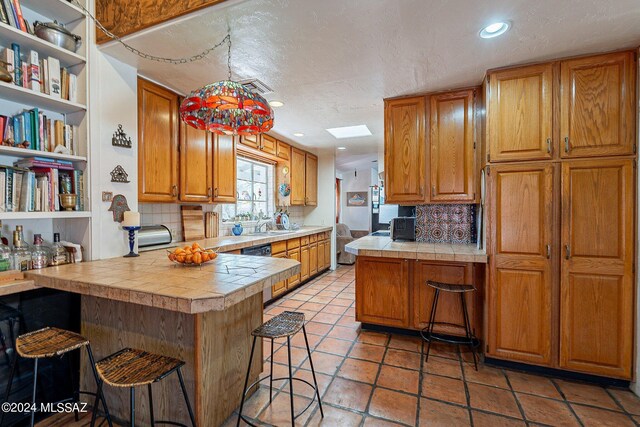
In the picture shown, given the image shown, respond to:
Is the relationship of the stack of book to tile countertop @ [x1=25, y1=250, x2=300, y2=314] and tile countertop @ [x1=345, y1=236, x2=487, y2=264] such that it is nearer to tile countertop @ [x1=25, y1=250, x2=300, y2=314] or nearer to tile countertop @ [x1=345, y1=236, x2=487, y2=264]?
tile countertop @ [x1=25, y1=250, x2=300, y2=314]

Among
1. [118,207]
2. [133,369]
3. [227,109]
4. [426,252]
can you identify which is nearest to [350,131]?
[426,252]

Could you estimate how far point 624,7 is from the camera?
156 cm

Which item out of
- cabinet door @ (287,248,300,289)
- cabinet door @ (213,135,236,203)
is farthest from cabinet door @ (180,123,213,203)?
cabinet door @ (287,248,300,289)

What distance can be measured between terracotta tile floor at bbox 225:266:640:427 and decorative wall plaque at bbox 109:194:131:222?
5.24 ft

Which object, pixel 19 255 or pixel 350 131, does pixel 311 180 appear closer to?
pixel 350 131

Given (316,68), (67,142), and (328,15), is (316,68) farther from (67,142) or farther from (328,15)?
(67,142)

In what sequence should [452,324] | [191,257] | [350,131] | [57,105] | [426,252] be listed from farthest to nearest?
1. [350,131]
2. [452,324]
3. [426,252]
4. [57,105]
5. [191,257]

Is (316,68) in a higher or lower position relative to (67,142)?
higher

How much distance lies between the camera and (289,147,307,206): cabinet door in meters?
4.95

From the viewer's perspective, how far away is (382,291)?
2844mm

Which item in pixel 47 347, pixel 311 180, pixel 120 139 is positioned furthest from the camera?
pixel 311 180

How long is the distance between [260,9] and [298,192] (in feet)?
11.8

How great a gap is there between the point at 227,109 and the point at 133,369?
138 centimetres

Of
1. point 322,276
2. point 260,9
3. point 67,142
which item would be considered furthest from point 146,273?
point 322,276
